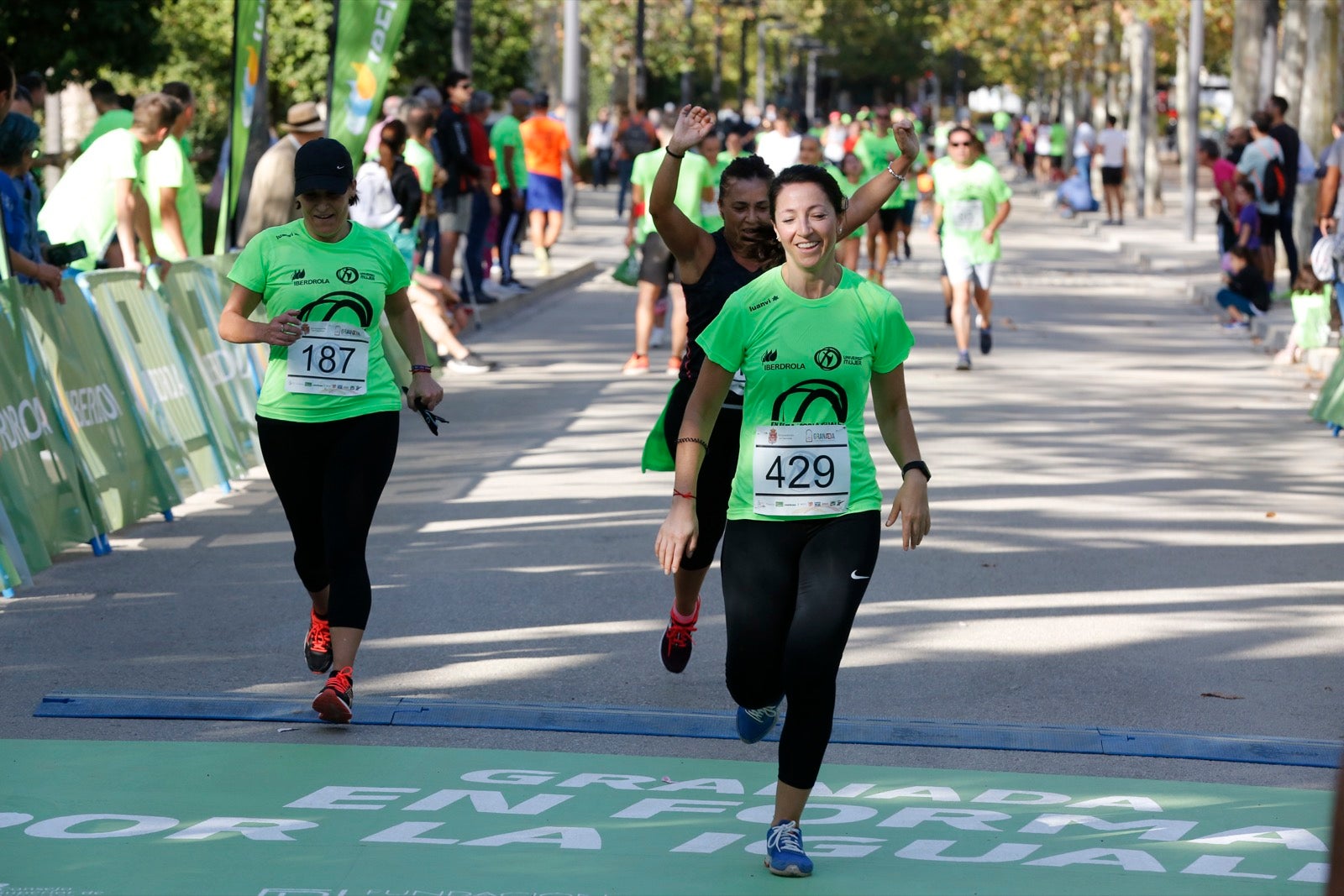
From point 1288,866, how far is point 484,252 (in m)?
17.2

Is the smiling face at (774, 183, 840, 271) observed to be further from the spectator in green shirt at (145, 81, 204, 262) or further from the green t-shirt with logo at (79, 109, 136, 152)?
the green t-shirt with logo at (79, 109, 136, 152)

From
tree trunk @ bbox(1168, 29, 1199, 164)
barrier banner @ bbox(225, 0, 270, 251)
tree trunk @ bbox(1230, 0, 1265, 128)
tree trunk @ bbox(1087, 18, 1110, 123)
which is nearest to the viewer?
barrier banner @ bbox(225, 0, 270, 251)

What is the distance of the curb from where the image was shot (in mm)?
19719

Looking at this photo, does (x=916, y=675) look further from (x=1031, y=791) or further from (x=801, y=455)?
(x=801, y=455)

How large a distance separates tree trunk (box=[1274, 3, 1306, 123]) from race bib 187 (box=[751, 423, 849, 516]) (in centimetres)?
2239

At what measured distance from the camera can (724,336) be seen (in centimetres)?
495

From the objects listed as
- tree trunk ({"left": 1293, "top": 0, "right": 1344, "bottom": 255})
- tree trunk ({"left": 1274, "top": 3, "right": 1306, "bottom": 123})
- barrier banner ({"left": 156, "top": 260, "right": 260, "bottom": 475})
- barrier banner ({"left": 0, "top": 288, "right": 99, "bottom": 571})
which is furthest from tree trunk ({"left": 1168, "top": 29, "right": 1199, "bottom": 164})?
barrier banner ({"left": 0, "top": 288, "right": 99, "bottom": 571})

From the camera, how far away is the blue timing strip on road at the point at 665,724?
6.00 meters

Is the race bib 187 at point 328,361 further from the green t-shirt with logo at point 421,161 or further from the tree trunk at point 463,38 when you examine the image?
the tree trunk at point 463,38

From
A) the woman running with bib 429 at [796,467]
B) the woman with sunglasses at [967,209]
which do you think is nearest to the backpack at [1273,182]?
the woman with sunglasses at [967,209]

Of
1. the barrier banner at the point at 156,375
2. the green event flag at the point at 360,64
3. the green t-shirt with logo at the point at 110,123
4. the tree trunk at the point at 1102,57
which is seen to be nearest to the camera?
the barrier banner at the point at 156,375

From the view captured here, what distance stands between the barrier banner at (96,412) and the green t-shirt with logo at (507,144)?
37.3ft

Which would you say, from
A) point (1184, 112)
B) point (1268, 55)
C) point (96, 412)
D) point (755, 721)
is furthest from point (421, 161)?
point (1184, 112)

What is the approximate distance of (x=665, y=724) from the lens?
619 centimetres
